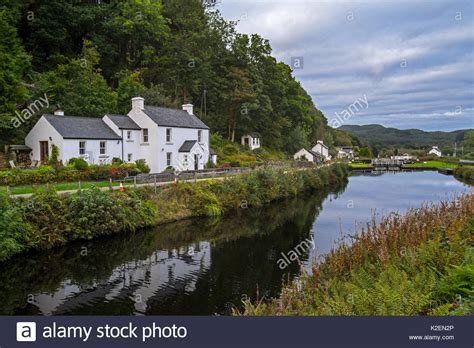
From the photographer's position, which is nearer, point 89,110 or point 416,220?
point 416,220

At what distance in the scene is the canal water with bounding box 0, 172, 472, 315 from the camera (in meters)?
12.3

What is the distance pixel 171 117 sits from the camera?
38219 millimetres

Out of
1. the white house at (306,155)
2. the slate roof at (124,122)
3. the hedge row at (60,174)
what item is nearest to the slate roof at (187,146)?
the slate roof at (124,122)

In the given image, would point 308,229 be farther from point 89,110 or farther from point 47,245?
point 89,110

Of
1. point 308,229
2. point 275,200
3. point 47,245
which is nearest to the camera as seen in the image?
point 47,245

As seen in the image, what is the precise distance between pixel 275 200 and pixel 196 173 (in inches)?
325

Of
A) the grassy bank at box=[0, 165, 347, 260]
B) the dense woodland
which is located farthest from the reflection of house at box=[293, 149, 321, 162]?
the grassy bank at box=[0, 165, 347, 260]

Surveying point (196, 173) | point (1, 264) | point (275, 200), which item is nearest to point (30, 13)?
point (196, 173)

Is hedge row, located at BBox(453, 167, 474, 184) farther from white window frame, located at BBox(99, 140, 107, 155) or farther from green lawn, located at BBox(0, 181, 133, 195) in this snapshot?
green lawn, located at BBox(0, 181, 133, 195)

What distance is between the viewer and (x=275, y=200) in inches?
1420

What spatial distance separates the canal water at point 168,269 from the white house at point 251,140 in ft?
111

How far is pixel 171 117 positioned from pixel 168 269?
80.1ft

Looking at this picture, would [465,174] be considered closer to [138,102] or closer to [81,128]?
[138,102]

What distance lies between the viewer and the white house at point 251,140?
196 feet
